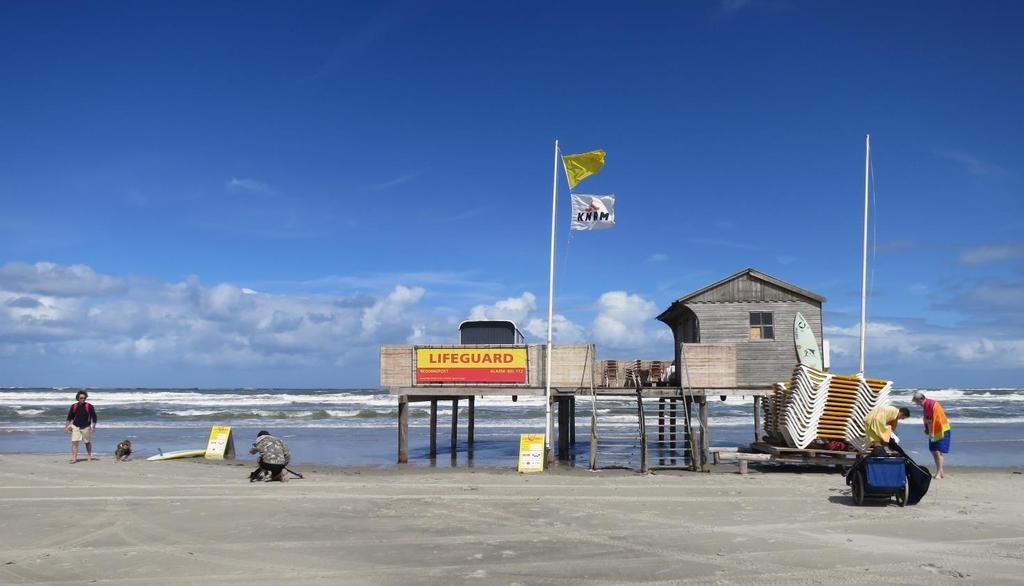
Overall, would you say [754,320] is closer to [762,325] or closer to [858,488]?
[762,325]

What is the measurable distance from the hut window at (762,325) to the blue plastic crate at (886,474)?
9.50 metres

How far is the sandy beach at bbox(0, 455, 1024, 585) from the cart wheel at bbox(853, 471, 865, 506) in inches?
7.6

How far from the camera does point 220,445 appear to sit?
23.0 metres

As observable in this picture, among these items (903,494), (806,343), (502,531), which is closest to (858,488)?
(903,494)

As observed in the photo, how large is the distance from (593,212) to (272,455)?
9445 millimetres

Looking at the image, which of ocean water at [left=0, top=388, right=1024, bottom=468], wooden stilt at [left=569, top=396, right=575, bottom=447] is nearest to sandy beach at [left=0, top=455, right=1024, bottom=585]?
ocean water at [left=0, top=388, right=1024, bottom=468]

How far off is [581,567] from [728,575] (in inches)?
64.7

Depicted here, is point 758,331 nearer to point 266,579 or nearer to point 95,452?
point 266,579

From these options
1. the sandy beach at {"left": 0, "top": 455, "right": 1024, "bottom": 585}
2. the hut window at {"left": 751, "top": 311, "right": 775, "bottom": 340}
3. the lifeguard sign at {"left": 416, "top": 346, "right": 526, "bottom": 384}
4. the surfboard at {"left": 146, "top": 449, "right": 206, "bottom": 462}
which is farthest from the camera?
the surfboard at {"left": 146, "top": 449, "right": 206, "bottom": 462}

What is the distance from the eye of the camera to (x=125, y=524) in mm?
12062

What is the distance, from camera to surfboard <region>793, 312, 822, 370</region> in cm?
2161

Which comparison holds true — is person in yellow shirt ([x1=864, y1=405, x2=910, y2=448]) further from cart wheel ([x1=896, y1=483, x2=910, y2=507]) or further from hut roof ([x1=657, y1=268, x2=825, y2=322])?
hut roof ([x1=657, y1=268, x2=825, y2=322])

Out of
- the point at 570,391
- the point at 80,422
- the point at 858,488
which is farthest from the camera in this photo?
the point at 570,391

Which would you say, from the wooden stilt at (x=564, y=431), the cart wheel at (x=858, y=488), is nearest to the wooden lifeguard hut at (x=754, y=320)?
the wooden stilt at (x=564, y=431)
